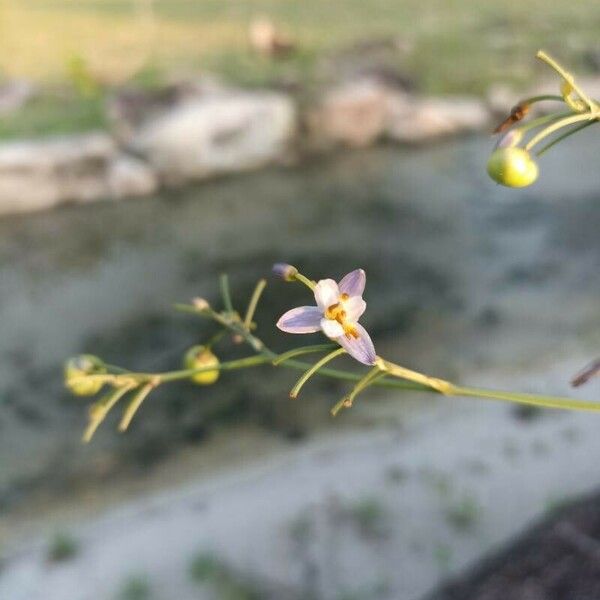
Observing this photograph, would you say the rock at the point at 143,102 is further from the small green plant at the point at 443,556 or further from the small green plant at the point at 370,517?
the small green plant at the point at 443,556

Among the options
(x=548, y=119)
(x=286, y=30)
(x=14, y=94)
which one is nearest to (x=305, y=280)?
(x=548, y=119)

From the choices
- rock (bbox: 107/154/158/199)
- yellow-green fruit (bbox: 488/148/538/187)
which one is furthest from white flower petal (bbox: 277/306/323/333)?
rock (bbox: 107/154/158/199)

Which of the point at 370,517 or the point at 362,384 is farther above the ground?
the point at 362,384

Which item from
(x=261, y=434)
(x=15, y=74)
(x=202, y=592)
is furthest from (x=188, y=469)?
(x=15, y=74)

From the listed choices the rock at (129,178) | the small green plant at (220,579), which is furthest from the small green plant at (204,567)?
the rock at (129,178)

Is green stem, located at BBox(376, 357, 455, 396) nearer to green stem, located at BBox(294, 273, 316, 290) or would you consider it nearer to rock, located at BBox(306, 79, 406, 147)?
green stem, located at BBox(294, 273, 316, 290)

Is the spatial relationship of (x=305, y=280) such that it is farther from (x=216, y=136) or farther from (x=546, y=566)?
(x=216, y=136)
